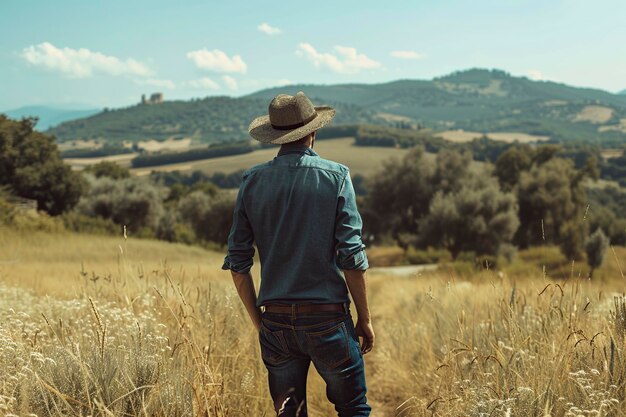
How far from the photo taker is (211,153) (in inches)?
6575

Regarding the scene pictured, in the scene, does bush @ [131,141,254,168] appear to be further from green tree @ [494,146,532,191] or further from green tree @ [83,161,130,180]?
green tree @ [494,146,532,191]

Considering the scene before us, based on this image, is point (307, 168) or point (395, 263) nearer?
point (307, 168)

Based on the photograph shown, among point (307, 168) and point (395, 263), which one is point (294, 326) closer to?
point (307, 168)

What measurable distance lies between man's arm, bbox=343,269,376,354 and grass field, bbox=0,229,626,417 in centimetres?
57

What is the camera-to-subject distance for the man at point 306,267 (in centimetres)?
328

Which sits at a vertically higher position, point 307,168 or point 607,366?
point 307,168

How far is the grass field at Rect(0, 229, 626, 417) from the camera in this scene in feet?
10.8

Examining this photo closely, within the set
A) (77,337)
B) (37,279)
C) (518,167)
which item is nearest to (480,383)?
(77,337)

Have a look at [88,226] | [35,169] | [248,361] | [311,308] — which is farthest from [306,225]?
[35,169]

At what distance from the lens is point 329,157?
140000 millimetres

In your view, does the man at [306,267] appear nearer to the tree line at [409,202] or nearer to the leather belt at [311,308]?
the leather belt at [311,308]

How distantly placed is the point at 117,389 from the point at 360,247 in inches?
70.8

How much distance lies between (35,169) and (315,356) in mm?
52803

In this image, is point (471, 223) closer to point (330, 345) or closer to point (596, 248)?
point (596, 248)
